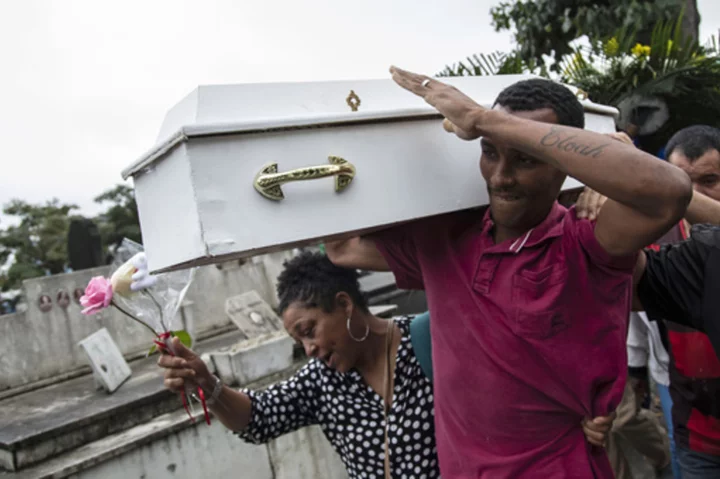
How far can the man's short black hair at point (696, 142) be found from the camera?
227 cm

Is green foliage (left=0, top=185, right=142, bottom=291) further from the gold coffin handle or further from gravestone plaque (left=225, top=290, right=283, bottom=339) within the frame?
the gold coffin handle

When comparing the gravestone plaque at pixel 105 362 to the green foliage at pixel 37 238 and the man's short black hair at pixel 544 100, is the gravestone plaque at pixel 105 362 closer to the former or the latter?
the man's short black hair at pixel 544 100

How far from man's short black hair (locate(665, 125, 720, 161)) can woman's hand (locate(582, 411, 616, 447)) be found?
137 cm

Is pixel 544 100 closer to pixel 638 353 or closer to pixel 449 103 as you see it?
pixel 449 103

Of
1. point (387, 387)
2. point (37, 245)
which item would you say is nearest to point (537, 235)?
point (387, 387)

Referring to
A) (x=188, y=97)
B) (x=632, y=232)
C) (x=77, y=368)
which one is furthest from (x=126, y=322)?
(x=632, y=232)

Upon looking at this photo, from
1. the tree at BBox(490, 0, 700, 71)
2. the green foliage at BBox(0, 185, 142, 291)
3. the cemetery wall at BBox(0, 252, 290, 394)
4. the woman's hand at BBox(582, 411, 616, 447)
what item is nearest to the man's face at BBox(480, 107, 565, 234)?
the woman's hand at BBox(582, 411, 616, 447)

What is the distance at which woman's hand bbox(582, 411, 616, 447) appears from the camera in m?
1.34

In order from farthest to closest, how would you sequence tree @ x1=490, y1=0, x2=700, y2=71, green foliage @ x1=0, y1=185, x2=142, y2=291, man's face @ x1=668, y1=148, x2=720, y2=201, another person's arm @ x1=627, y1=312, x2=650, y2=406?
green foliage @ x1=0, y1=185, x2=142, y2=291 < tree @ x1=490, y1=0, x2=700, y2=71 < another person's arm @ x1=627, y1=312, x2=650, y2=406 < man's face @ x1=668, y1=148, x2=720, y2=201

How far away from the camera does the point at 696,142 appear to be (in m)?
2.31

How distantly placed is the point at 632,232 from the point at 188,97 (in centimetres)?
95

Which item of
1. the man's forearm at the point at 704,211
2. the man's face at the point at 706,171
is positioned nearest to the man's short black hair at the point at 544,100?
the man's forearm at the point at 704,211

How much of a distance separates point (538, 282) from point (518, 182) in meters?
0.22

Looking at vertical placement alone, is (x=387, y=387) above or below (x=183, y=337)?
below
